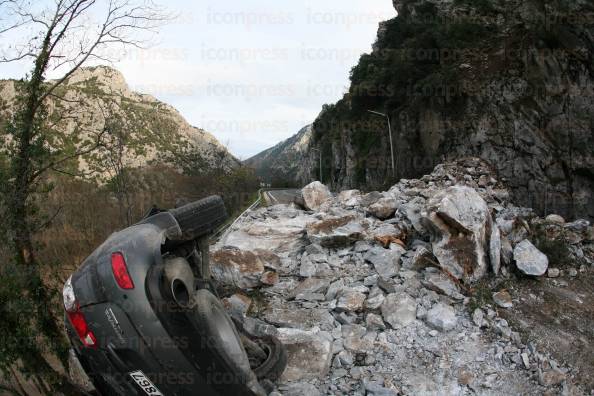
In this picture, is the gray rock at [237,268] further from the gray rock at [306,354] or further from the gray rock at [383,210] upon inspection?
the gray rock at [383,210]

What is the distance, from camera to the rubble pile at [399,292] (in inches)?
154

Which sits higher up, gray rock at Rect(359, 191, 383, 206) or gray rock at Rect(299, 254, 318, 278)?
gray rock at Rect(359, 191, 383, 206)

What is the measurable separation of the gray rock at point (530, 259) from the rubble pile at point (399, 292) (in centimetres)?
1

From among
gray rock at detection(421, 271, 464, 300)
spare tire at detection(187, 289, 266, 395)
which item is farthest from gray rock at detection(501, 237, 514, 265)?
spare tire at detection(187, 289, 266, 395)

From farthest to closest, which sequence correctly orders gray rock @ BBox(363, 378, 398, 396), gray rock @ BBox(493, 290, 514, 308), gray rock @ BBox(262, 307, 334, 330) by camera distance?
gray rock @ BBox(493, 290, 514, 308) < gray rock @ BBox(262, 307, 334, 330) < gray rock @ BBox(363, 378, 398, 396)

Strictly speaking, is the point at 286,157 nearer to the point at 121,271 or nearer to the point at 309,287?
the point at 309,287

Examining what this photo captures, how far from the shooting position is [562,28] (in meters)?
18.0

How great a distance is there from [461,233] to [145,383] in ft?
14.0

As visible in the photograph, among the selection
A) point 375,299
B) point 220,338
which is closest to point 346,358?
point 375,299

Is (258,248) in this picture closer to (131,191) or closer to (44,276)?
(44,276)

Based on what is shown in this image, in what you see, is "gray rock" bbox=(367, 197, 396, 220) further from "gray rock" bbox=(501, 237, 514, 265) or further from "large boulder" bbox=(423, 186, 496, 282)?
"gray rock" bbox=(501, 237, 514, 265)

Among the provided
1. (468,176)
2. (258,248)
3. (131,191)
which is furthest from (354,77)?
(258,248)

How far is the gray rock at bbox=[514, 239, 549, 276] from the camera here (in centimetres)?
550

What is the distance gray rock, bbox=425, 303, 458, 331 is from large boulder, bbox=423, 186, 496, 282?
74 centimetres
